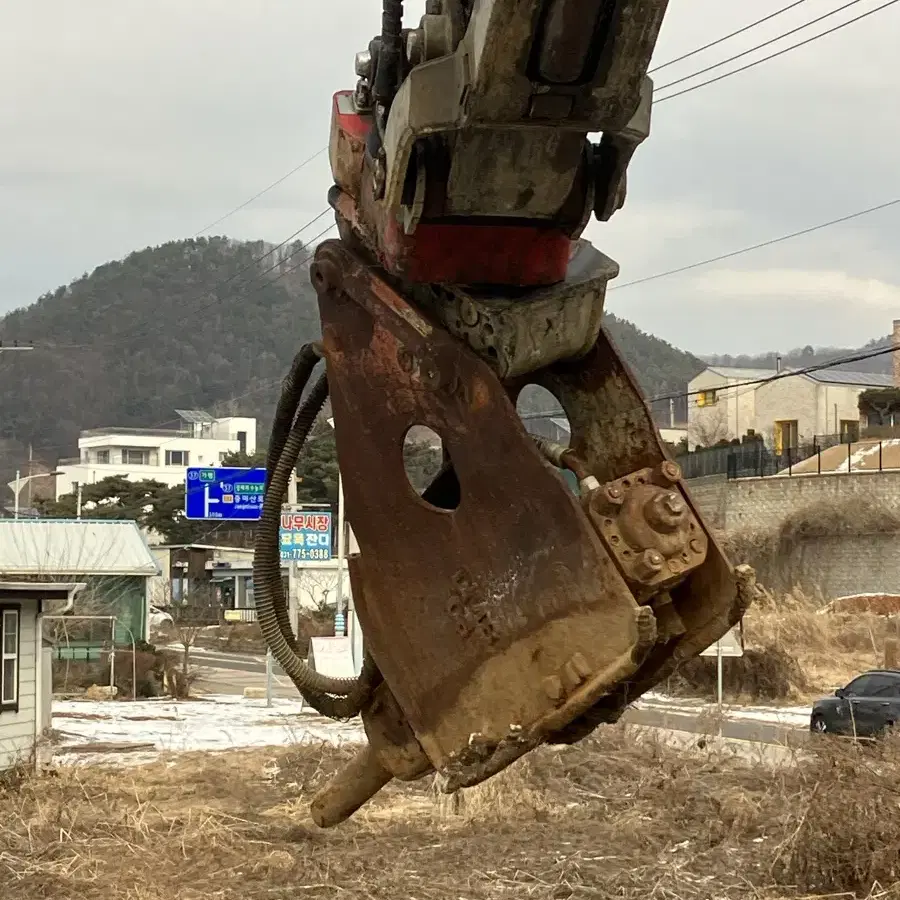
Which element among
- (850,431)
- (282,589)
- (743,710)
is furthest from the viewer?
(850,431)

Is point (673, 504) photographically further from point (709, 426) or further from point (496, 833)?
point (709, 426)

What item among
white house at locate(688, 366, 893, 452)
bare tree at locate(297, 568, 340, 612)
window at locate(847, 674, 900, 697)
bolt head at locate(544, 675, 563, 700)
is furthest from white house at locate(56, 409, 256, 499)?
bolt head at locate(544, 675, 563, 700)

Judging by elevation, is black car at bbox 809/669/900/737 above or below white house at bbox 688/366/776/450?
below

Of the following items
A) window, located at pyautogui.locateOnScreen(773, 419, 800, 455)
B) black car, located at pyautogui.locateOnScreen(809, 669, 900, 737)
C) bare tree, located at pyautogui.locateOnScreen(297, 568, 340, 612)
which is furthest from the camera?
window, located at pyautogui.locateOnScreen(773, 419, 800, 455)

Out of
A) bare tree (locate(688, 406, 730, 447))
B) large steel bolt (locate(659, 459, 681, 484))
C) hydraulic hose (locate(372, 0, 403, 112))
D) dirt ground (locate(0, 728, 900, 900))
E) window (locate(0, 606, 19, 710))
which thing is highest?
bare tree (locate(688, 406, 730, 447))

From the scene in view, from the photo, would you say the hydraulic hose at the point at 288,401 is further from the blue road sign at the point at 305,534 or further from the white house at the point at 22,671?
the blue road sign at the point at 305,534

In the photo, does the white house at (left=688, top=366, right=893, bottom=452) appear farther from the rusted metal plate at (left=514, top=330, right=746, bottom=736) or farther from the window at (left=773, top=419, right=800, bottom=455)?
the rusted metal plate at (left=514, top=330, right=746, bottom=736)

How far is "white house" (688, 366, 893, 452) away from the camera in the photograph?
190ft

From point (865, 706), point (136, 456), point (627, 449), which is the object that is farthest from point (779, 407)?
point (627, 449)

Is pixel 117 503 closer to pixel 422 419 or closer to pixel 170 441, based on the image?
pixel 170 441

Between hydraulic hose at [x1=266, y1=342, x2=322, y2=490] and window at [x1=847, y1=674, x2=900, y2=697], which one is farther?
window at [x1=847, y1=674, x2=900, y2=697]

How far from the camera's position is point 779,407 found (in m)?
60.4

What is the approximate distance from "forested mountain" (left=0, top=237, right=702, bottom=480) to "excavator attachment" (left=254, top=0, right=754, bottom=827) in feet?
316

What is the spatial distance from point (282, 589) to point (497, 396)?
1.18 meters
